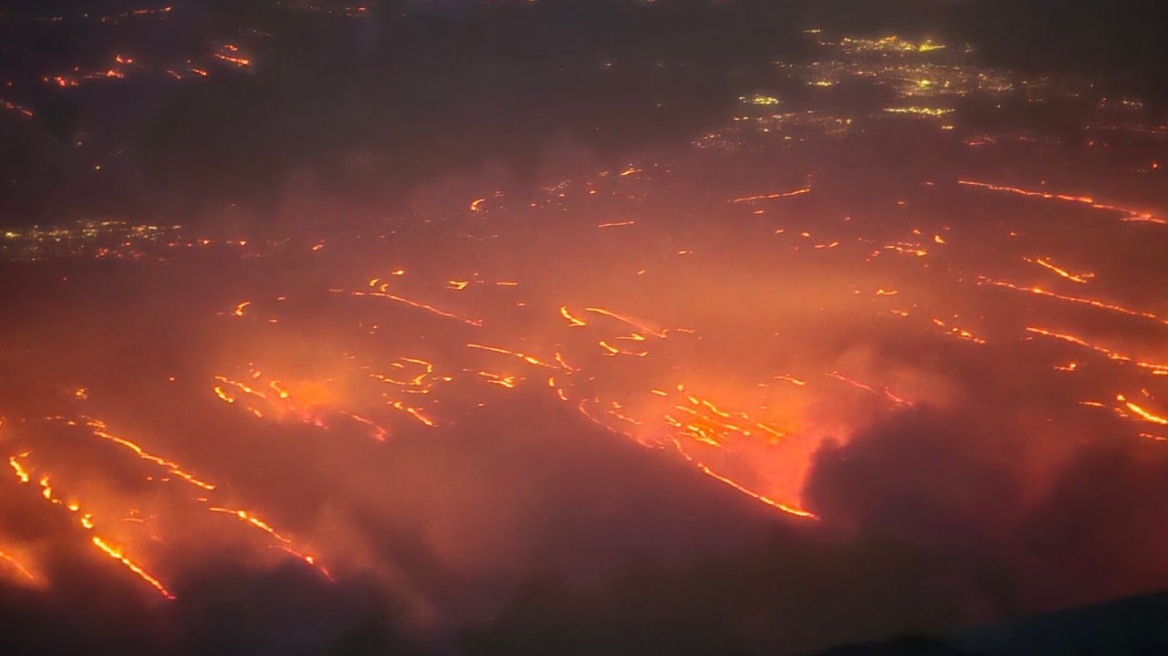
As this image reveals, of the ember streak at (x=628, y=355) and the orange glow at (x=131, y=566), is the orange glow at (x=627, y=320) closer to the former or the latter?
the ember streak at (x=628, y=355)

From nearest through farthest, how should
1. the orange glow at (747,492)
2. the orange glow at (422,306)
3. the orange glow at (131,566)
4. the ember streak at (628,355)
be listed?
the orange glow at (131,566) < the ember streak at (628,355) < the orange glow at (747,492) < the orange glow at (422,306)

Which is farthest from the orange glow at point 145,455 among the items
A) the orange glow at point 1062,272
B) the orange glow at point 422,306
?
the orange glow at point 1062,272

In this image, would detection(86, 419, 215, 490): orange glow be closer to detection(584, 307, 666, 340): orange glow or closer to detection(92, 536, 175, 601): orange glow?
detection(92, 536, 175, 601): orange glow

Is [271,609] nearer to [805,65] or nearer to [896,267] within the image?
[896,267]

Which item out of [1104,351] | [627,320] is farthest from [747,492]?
[1104,351]

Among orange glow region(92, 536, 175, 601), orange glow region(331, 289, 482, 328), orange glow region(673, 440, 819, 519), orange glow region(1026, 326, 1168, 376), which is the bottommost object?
orange glow region(92, 536, 175, 601)

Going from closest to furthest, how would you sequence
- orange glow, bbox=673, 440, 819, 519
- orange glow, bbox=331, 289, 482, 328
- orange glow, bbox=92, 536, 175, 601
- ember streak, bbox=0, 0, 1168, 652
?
1. orange glow, bbox=92, 536, 175, 601
2. ember streak, bbox=0, 0, 1168, 652
3. orange glow, bbox=673, 440, 819, 519
4. orange glow, bbox=331, 289, 482, 328

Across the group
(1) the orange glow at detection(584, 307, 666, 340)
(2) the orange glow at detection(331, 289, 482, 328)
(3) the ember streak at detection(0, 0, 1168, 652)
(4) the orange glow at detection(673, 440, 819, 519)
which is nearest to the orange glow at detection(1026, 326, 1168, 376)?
(3) the ember streak at detection(0, 0, 1168, 652)

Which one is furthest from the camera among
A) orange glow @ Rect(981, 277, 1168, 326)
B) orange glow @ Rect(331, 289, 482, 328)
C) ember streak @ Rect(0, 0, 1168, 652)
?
orange glow @ Rect(981, 277, 1168, 326)

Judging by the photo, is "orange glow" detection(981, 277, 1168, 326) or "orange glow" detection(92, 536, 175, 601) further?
"orange glow" detection(981, 277, 1168, 326)
